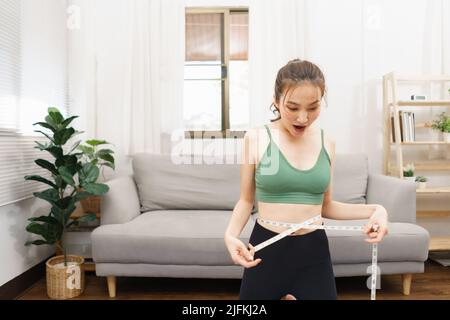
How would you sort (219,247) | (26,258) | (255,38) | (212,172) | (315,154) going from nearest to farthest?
(315,154) → (219,247) → (26,258) → (212,172) → (255,38)

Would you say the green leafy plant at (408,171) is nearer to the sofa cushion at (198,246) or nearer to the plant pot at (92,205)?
the sofa cushion at (198,246)

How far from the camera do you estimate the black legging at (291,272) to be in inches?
36.8

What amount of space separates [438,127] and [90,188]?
279 centimetres

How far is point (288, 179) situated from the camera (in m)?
0.98

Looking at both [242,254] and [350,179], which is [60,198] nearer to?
[242,254]

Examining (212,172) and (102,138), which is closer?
(212,172)

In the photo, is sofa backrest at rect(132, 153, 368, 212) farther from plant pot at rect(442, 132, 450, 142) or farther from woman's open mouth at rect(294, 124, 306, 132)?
woman's open mouth at rect(294, 124, 306, 132)

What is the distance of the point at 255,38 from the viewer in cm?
324

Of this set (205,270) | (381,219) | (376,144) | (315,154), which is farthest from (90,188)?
(376,144)

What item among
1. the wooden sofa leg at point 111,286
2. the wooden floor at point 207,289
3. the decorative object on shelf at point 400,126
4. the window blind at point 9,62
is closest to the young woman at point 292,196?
the wooden floor at point 207,289

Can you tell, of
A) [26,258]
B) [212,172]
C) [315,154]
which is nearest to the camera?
[315,154]

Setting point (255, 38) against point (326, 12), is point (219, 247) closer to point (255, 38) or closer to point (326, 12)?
point (255, 38)

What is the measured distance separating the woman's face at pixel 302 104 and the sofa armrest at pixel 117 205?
5.98 ft

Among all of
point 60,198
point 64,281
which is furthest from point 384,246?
point 60,198
